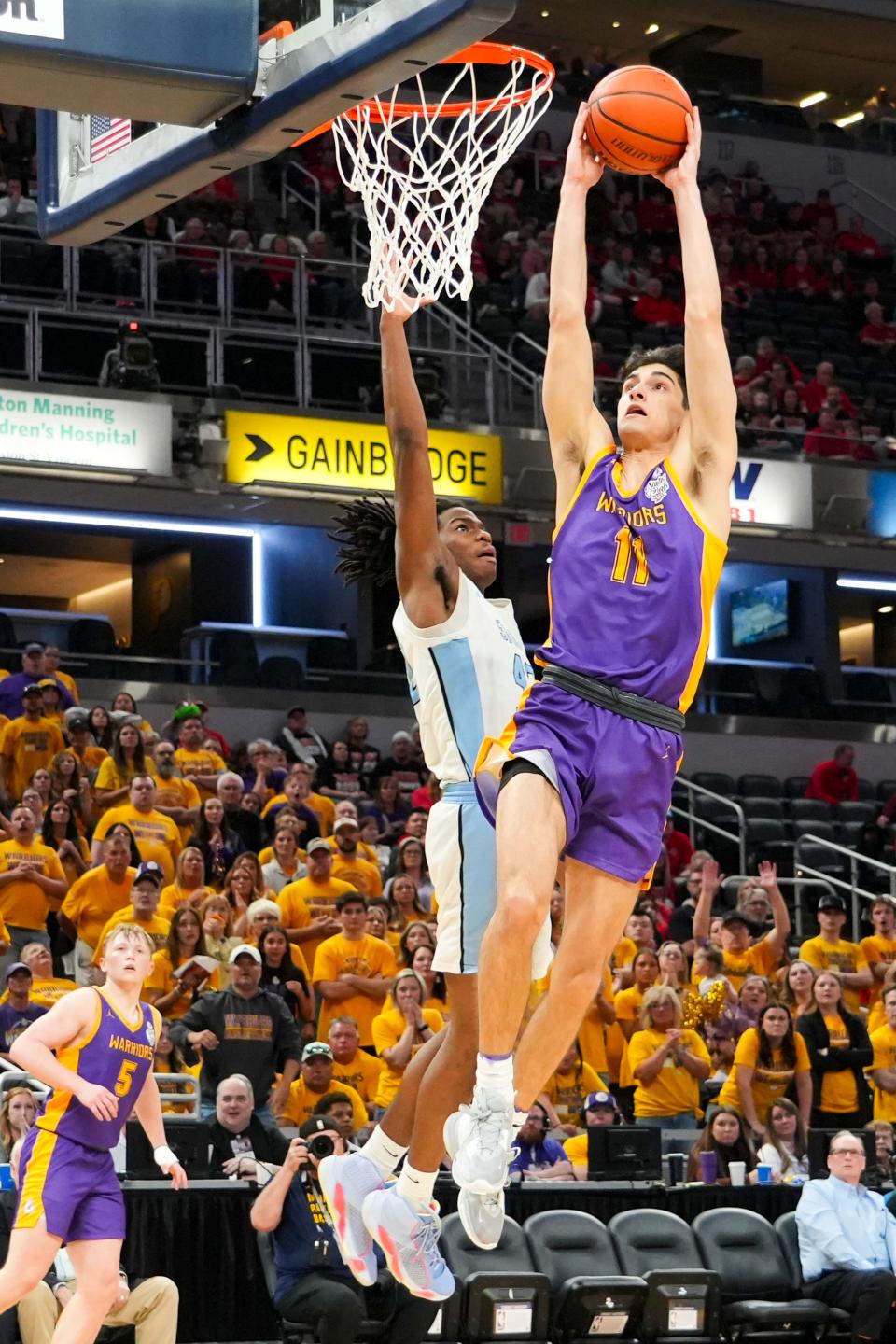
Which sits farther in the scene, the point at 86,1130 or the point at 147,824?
the point at 147,824

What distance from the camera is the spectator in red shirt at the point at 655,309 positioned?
25406 millimetres

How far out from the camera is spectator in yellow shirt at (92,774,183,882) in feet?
47.6

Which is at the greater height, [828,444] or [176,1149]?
[828,444]

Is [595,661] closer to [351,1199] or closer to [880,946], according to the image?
[351,1199]

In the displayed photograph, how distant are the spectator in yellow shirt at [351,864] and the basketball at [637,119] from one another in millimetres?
9525

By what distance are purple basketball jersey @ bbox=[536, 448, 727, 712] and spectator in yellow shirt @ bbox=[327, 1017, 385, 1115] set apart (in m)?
7.11

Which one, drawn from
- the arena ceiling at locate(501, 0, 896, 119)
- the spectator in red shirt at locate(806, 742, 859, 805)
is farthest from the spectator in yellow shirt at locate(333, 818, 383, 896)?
the arena ceiling at locate(501, 0, 896, 119)

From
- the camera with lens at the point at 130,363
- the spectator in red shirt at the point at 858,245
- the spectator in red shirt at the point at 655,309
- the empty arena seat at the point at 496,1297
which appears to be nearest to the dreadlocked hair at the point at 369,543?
the empty arena seat at the point at 496,1297

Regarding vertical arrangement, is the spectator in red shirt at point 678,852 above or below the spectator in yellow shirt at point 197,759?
below

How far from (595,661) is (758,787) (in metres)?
17.9

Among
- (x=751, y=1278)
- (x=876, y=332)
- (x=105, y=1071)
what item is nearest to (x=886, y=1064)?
(x=751, y=1278)

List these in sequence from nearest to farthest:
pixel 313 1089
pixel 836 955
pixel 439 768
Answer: pixel 439 768
pixel 313 1089
pixel 836 955

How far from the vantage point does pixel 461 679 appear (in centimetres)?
642

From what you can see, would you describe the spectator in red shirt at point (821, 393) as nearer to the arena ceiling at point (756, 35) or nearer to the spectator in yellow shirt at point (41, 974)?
the arena ceiling at point (756, 35)
